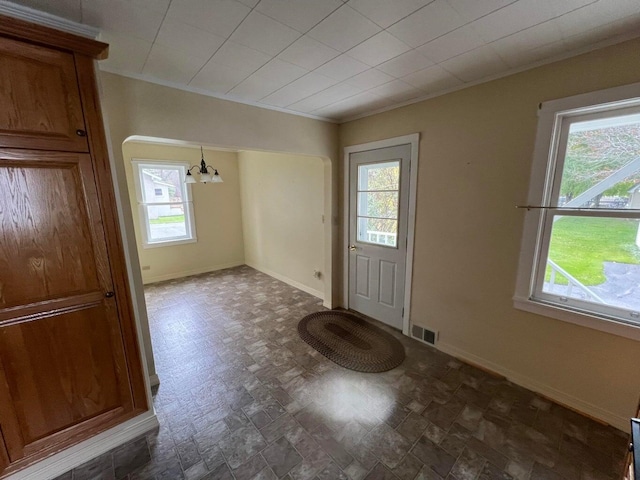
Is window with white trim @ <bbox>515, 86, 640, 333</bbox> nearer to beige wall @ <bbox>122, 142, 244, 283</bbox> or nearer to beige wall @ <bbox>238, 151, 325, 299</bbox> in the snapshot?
beige wall @ <bbox>238, 151, 325, 299</bbox>

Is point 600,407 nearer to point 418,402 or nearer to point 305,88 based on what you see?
point 418,402

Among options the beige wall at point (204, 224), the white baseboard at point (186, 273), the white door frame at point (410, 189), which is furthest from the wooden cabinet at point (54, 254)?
the white baseboard at point (186, 273)

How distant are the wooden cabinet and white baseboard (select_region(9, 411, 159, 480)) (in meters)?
0.05

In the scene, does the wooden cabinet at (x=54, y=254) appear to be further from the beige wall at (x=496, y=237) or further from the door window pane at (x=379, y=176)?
the beige wall at (x=496, y=237)

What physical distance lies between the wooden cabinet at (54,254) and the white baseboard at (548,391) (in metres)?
2.80

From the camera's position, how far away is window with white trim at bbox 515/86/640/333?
1622 mm

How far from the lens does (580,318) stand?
1.78 m

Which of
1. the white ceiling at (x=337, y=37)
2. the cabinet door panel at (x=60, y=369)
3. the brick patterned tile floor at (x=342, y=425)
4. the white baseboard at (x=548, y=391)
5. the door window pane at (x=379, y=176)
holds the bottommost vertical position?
the brick patterned tile floor at (x=342, y=425)

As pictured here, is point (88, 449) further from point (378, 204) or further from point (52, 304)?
point (378, 204)

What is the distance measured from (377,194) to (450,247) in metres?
1.01

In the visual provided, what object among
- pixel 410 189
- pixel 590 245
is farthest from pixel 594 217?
pixel 410 189

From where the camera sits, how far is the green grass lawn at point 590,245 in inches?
64.8

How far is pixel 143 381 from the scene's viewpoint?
1718 millimetres

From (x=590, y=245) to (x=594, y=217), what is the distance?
0.20 meters
